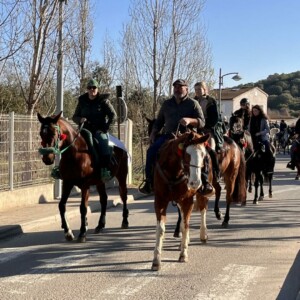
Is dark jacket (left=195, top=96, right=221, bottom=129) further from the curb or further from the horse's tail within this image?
the curb

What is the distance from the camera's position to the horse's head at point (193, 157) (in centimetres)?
624

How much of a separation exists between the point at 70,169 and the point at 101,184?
1149 millimetres

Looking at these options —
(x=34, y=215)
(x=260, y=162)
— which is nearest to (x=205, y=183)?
(x=34, y=215)

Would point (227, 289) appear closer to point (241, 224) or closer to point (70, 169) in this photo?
point (70, 169)

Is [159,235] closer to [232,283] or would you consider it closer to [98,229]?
[232,283]

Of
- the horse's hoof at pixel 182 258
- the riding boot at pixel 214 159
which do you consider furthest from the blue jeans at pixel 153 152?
the horse's hoof at pixel 182 258

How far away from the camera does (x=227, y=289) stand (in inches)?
233

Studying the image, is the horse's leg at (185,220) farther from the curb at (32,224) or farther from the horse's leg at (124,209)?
the curb at (32,224)

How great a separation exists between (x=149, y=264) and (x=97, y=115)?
131 inches

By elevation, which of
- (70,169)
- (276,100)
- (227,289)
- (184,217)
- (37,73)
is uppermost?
(276,100)

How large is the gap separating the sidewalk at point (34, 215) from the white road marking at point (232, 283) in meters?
4.36

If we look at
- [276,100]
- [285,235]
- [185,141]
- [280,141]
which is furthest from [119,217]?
[276,100]

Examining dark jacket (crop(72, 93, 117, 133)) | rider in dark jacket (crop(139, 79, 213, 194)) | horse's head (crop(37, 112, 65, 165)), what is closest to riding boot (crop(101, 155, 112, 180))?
dark jacket (crop(72, 93, 117, 133))

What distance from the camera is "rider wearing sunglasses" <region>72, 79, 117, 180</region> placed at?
9.09 meters
